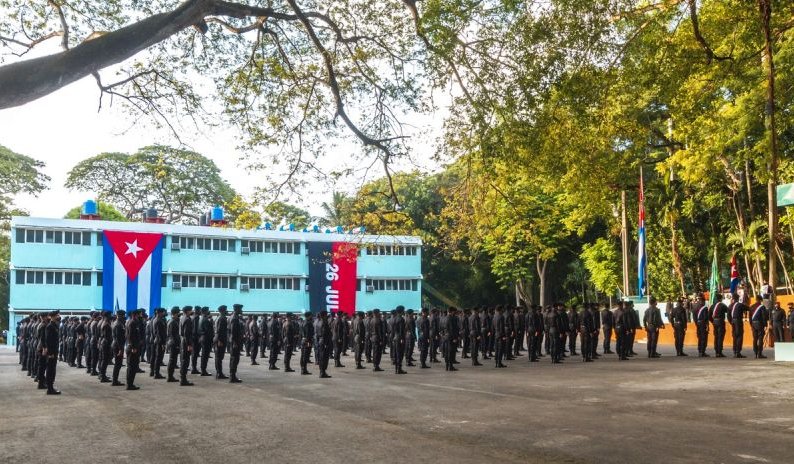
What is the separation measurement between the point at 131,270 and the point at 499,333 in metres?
25.6

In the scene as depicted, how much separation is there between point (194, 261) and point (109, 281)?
15.5 feet

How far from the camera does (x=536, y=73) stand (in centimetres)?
1216

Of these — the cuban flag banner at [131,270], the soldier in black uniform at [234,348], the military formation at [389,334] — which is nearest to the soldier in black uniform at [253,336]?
the military formation at [389,334]

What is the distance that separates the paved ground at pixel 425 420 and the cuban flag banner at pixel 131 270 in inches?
905

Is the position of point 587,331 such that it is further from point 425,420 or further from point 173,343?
point 425,420

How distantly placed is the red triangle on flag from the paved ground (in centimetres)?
2325

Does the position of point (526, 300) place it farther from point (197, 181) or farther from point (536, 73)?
point (536, 73)

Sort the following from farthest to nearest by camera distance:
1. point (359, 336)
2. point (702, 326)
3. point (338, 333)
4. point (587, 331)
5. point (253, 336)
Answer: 1. point (253, 336)
2. point (338, 333)
3. point (702, 326)
4. point (359, 336)
5. point (587, 331)

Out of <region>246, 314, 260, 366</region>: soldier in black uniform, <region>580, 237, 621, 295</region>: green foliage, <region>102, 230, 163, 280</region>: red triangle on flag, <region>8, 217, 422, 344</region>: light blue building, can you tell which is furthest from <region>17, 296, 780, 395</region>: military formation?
<region>580, 237, 621, 295</region>: green foliage

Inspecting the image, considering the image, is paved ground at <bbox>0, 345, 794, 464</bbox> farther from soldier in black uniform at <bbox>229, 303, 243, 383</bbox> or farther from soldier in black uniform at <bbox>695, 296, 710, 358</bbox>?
soldier in black uniform at <bbox>695, 296, 710, 358</bbox>

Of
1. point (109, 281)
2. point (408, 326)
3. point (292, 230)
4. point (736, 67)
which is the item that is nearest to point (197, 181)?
point (292, 230)

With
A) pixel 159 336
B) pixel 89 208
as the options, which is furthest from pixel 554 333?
pixel 89 208

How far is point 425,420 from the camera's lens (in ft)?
31.6

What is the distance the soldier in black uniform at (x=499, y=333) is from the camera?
63.7 feet
